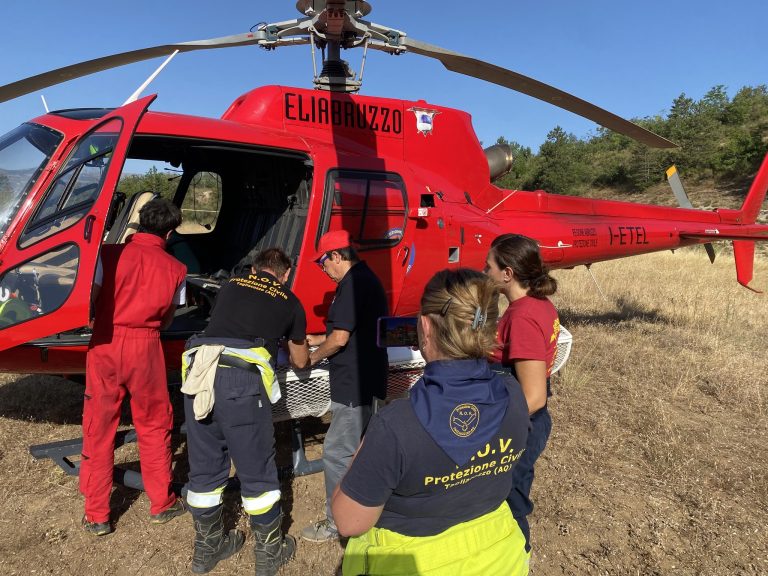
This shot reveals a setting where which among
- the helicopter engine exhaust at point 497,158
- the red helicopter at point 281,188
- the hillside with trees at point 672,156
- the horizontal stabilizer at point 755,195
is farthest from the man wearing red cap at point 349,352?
the hillside with trees at point 672,156

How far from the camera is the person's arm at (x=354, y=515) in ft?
4.26

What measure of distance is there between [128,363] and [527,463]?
2340 mm

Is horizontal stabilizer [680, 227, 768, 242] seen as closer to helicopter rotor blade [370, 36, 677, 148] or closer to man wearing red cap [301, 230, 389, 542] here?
helicopter rotor blade [370, 36, 677, 148]

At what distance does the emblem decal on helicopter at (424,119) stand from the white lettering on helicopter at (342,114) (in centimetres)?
21

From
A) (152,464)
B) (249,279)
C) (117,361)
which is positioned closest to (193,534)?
(152,464)

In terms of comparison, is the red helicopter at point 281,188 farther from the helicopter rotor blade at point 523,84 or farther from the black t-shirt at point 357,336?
the black t-shirt at point 357,336

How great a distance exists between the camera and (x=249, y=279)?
8.79ft

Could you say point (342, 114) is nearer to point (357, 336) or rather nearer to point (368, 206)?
point (368, 206)

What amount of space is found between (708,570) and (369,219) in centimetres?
345

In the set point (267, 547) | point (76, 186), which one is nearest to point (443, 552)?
point (267, 547)

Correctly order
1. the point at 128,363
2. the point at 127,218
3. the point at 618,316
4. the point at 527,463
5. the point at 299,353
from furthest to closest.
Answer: the point at 618,316
the point at 127,218
the point at 128,363
the point at 299,353
the point at 527,463

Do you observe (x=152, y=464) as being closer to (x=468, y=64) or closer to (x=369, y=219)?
(x=369, y=219)

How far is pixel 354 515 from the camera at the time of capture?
1.30 m

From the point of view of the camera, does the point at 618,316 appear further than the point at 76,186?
Yes
